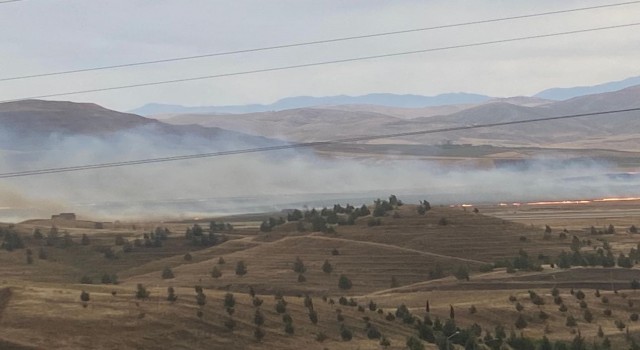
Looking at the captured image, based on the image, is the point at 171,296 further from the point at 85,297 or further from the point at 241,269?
the point at 241,269

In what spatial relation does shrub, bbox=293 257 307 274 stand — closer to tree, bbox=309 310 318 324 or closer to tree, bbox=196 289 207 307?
tree, bbox=309 310 318 324

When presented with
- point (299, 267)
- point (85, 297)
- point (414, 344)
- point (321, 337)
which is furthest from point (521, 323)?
point (299, 267)

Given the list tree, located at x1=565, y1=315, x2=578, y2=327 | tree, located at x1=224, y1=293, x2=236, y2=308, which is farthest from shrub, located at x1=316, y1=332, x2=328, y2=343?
tree, located at x1=565, y1=315, x2=578, y2=327

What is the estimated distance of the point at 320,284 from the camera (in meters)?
75.4

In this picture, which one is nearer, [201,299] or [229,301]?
[201,299]

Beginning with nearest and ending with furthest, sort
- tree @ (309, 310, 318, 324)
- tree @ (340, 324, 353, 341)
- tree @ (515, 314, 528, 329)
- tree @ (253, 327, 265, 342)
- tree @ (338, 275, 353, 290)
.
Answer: tree @ (253, 327, 265, 342), tree @ (340, 324, 353, 341), tree @ (309, 310, 318, 324), tree @ (515, 314, 528, 329), tree @ (338, 275, 353, 290)

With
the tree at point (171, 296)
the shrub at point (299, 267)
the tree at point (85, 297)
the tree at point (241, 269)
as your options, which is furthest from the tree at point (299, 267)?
the tree at point (85, 297)

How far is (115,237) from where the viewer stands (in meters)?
107

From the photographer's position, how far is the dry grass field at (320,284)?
43156mm

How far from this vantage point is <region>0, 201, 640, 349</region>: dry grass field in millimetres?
43156

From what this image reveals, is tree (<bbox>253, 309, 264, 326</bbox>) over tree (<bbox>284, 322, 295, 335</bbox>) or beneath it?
over

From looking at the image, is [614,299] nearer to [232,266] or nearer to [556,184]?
[232,266]

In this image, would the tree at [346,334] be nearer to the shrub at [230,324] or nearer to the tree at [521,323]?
the shrub at [230,324]

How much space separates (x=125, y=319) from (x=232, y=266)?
3937 centimetres
